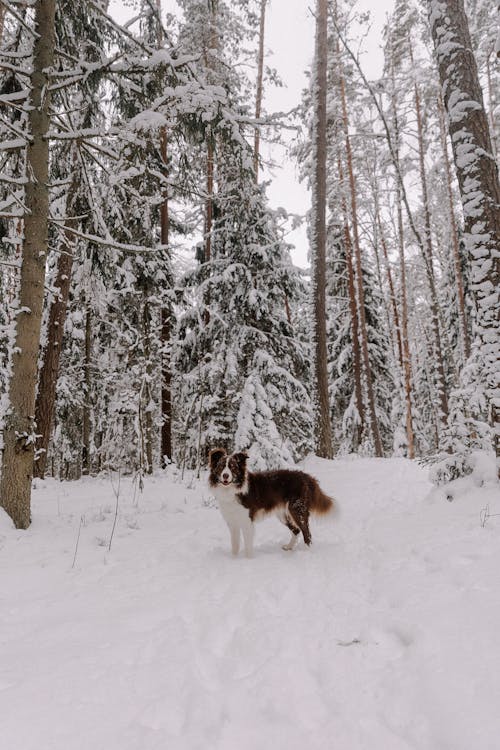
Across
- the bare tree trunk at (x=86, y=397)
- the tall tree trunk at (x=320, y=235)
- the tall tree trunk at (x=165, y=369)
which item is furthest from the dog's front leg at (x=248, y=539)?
the bare tree trunk at (x=86, y=397)

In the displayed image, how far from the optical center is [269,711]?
218cm

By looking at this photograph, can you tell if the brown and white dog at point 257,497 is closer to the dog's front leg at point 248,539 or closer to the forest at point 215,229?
the dog's front leg at point 248,539

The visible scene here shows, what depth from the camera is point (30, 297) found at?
5727mm

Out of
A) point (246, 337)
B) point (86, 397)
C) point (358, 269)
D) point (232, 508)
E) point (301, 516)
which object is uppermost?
point (358, 269)

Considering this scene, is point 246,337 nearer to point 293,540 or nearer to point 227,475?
point 227,475

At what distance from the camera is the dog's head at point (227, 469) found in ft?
16.3

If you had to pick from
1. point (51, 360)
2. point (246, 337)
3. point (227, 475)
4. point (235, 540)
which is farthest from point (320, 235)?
point (235, 540)

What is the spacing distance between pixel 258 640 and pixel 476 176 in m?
6.20

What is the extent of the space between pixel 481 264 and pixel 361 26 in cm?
1352

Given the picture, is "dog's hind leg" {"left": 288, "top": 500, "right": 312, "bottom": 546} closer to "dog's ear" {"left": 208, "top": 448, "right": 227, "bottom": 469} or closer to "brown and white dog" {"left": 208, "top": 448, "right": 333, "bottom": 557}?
"brown and white dog" {"left": 208, "top": 448, "right": 333, "bottom": 557}

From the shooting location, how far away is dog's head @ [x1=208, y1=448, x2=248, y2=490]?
196 inches

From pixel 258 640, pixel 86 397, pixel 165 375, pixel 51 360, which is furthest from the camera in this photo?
pixel 86 397

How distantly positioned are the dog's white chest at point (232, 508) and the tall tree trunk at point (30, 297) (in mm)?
2637

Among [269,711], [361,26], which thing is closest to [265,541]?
[269,711]
